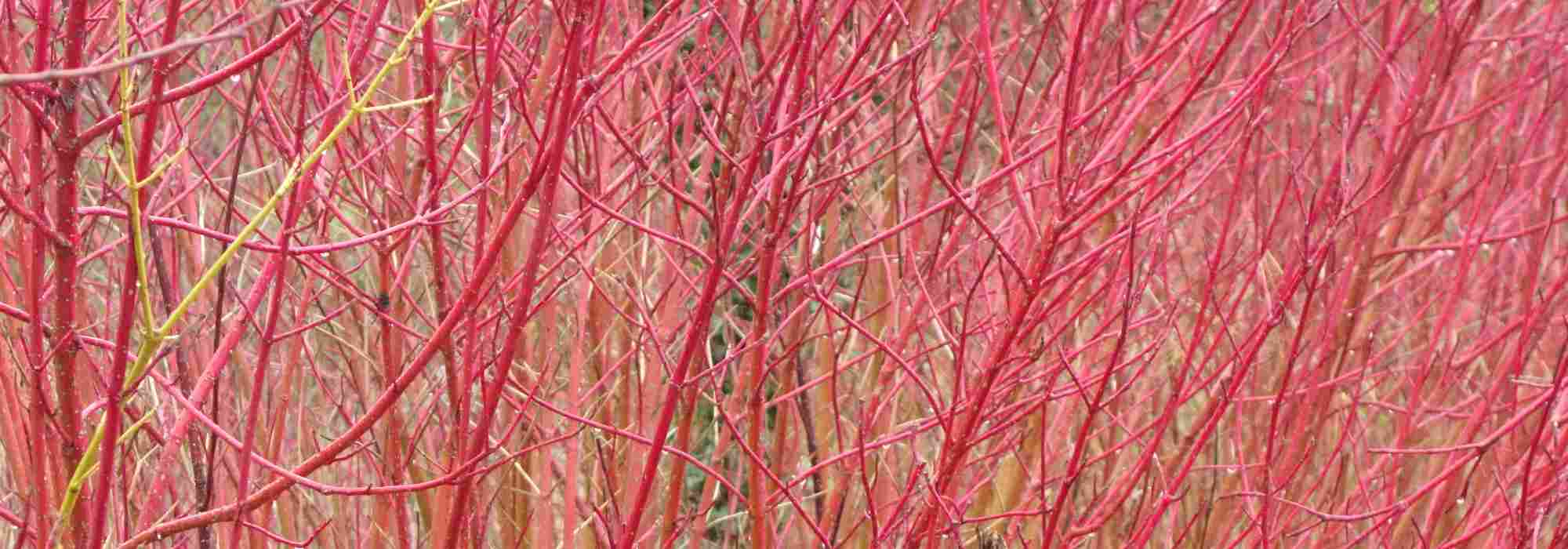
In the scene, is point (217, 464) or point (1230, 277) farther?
point (1230, 277)

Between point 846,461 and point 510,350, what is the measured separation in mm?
2108

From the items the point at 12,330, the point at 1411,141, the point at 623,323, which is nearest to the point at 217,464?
the point at 12,330

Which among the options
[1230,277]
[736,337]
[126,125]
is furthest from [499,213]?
[736,337]

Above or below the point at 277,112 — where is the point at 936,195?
below

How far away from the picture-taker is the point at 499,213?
3.75 m

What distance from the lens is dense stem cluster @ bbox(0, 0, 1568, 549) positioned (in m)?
2.24

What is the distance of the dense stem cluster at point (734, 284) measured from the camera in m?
2.24

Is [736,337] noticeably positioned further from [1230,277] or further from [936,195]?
[1230,277]

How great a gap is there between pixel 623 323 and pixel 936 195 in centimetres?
247

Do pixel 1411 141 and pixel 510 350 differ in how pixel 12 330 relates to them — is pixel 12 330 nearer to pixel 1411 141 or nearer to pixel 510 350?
pixel 510 350

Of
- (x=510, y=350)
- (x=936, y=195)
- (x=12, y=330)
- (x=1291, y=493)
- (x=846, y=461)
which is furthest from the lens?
(x=936, y=195)

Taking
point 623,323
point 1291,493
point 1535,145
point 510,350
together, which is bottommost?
point 1291,493

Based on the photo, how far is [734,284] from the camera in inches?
123

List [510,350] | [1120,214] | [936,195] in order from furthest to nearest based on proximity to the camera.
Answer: [936,195] → [1120,214] → [510,350]
